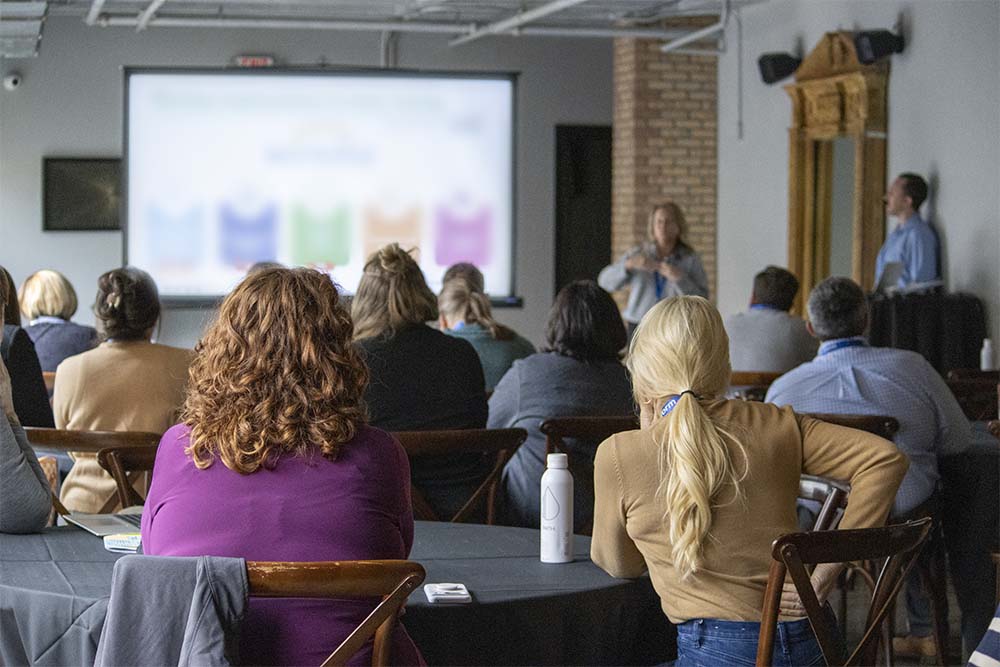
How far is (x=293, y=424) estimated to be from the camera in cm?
213

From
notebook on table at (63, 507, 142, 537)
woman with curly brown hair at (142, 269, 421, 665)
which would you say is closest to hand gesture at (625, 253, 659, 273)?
notebook on table at (63, 507, 142, 537)

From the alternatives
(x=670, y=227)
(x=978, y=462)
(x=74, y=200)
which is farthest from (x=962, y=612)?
(x=74, y=200)

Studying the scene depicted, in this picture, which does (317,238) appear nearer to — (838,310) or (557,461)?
A: (838,310)

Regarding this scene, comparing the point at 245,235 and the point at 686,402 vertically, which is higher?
the point at 245,235

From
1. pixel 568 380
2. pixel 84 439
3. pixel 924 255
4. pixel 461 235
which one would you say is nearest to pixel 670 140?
pixel 461 235

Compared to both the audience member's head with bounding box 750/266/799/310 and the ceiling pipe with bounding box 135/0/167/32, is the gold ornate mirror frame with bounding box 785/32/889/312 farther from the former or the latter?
the ceiling pipe with bounding box 135/0/167/32

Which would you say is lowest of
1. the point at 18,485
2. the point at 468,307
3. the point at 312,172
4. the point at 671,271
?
the point at 18,485

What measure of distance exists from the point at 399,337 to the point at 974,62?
5.03m

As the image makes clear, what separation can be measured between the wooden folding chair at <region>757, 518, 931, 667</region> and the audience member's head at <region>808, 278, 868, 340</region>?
1.80 metres

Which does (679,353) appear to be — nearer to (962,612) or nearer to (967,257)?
(962,612)

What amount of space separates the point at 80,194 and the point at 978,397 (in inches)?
369

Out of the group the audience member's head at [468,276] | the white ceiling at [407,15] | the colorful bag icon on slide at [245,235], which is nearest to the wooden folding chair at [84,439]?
the audience member's head at [468,276]

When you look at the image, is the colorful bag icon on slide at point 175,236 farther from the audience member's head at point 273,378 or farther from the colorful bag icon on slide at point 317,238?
the audience member's head at point 273,378

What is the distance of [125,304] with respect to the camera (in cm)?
427
